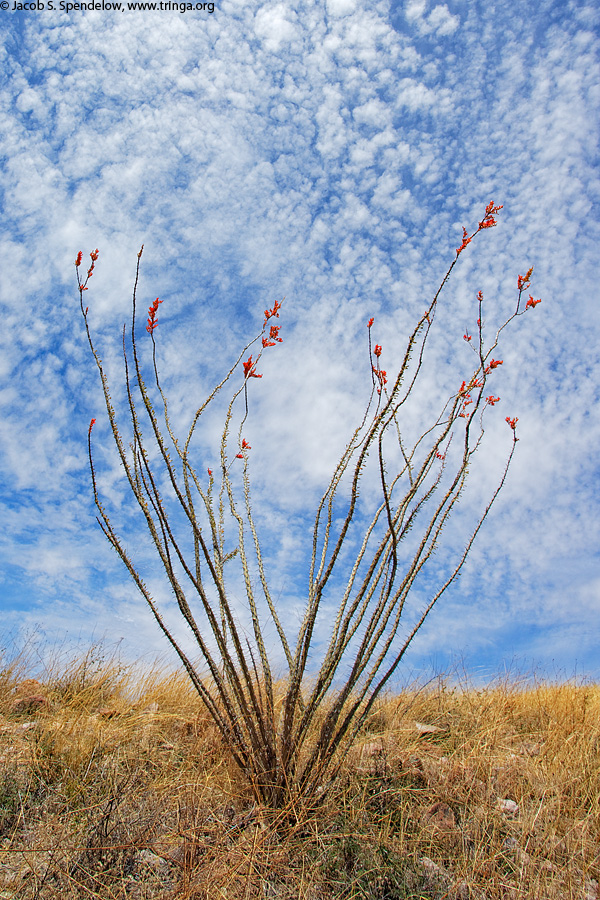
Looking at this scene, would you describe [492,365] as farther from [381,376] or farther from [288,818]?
[288,818]

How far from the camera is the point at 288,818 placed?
253 cm

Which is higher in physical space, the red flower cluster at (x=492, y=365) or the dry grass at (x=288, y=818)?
the red flower cluster at (x=492, y=365)

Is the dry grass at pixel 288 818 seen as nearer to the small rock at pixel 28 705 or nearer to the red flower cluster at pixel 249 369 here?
the small rock at pixel 28 705

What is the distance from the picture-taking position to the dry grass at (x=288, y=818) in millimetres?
2180

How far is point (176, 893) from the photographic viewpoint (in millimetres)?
2000

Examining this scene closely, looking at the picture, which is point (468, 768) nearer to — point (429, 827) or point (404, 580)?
point (429, 827)

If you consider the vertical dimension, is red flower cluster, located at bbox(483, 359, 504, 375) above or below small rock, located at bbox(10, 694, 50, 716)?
above

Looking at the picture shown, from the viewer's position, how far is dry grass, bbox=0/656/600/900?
7.15 feet

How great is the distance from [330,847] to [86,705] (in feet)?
9.37

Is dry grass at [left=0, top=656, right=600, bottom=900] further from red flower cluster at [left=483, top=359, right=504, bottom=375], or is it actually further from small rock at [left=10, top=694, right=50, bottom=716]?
red flower cluster at [left=483, top=359, right=504, bottom=375]

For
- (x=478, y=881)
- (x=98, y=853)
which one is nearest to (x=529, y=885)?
(x=478, y=881)

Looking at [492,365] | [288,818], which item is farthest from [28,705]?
[492,365]

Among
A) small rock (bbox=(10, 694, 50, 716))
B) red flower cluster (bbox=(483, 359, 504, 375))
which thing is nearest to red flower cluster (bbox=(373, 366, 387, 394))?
red flower cluster (bbox=(483, 359, 504, 375))

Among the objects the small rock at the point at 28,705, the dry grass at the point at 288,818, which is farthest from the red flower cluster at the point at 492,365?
the small rock at the point at 28,705
